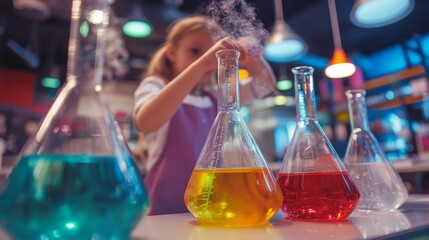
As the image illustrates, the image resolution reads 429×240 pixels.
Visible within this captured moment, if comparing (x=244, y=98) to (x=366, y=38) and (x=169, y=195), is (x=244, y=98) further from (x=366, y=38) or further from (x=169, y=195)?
(x=366, y=38)

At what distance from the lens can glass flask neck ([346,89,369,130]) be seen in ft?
2.00

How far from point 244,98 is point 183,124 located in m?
0.19

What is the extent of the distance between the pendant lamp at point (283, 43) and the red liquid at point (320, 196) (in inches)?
78.9

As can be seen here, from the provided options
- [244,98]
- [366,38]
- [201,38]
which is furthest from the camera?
[366,38]

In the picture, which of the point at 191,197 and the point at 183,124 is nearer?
the point at 191,197

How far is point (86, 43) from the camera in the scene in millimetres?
341

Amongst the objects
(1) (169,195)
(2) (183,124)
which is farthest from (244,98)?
(1) (169,195)

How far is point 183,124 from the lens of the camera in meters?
0.93

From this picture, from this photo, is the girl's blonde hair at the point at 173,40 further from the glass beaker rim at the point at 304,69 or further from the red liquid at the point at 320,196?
the red liquid at the point at 320,196

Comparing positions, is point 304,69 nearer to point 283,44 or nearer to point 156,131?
point 156,131

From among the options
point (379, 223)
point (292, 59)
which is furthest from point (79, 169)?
point (292, 59)

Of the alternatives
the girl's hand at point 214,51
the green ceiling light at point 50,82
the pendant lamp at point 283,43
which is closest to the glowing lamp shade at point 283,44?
the pendant lamp at point 283,43

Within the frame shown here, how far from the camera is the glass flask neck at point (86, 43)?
34 cm

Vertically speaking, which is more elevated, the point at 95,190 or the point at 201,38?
the point at 201,38
